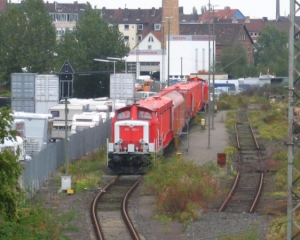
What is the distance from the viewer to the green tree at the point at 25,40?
62250 millimetres

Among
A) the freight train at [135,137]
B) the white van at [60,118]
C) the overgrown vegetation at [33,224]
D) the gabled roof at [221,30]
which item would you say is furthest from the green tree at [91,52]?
the gabled roof at [221,30]

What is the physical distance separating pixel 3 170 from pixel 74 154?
19.3 metres

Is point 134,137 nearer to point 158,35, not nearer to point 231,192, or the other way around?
point 231,192

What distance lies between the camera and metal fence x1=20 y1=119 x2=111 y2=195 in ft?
70.4

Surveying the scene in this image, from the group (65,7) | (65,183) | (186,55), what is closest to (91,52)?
(186,55)

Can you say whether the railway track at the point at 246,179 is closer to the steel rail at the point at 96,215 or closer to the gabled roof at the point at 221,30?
the steel rail at the point at 96,215

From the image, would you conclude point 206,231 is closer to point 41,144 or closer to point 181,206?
point 181,206

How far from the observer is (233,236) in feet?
48.7

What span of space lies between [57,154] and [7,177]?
54.3 feet

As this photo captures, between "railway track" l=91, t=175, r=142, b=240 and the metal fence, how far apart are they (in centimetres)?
190

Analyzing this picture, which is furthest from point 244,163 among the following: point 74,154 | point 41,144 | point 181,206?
point 181,206

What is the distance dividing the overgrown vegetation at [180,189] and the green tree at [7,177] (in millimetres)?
7232

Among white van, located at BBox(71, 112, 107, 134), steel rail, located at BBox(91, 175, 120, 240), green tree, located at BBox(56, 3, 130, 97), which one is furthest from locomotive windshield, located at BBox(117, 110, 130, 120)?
green tree, located at BBox(56, 3, 130, 97)

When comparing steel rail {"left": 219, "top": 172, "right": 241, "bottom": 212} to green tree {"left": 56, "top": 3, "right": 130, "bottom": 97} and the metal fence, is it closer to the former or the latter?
the metal fence
